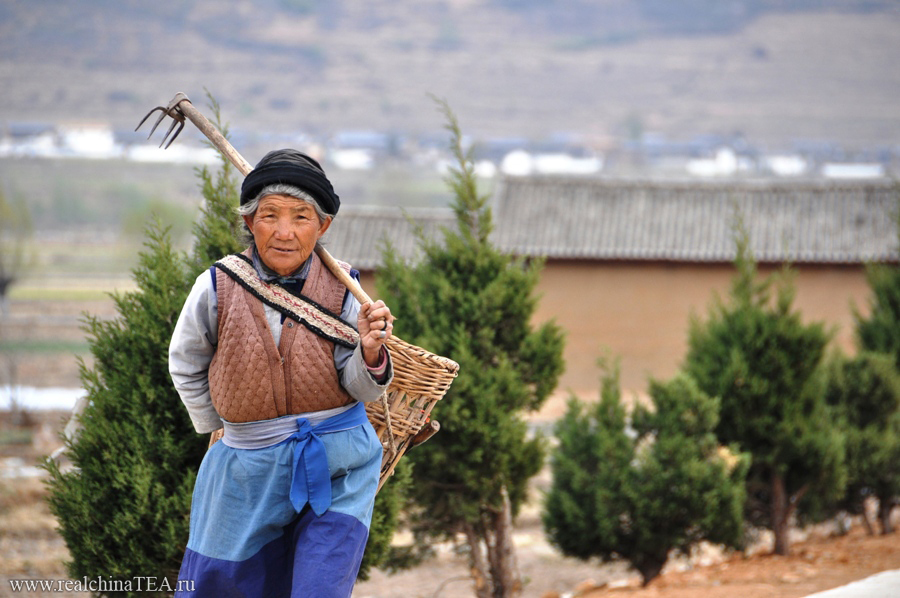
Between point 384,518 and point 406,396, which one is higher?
point 406,396

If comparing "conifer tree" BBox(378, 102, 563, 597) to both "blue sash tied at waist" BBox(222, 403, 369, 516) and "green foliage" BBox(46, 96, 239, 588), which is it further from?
"blue sash tied at waist" BBox(222, 403, 369, 516)

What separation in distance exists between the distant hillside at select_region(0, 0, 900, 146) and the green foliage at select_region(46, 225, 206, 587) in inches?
3460

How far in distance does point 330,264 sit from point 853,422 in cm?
669

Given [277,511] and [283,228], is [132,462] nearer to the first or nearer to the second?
[277,511]

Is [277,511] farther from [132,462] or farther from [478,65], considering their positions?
[478,65]

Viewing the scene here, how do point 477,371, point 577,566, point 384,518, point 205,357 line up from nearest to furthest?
point 205,357
point 384,518
point 477,371
point 577,566

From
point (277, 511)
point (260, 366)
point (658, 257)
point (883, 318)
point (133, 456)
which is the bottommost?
point (277, 511)

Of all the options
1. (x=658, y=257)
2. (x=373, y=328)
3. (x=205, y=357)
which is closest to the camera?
(x=373, y=328)

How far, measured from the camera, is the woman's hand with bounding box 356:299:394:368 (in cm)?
299

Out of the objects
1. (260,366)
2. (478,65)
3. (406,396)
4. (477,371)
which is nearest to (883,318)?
(477,371)

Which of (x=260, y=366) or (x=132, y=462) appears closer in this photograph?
(x=260, y=366)

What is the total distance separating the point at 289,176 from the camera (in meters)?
3.01

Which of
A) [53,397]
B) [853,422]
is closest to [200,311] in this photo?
[853,422]

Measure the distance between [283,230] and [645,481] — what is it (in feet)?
13.4
